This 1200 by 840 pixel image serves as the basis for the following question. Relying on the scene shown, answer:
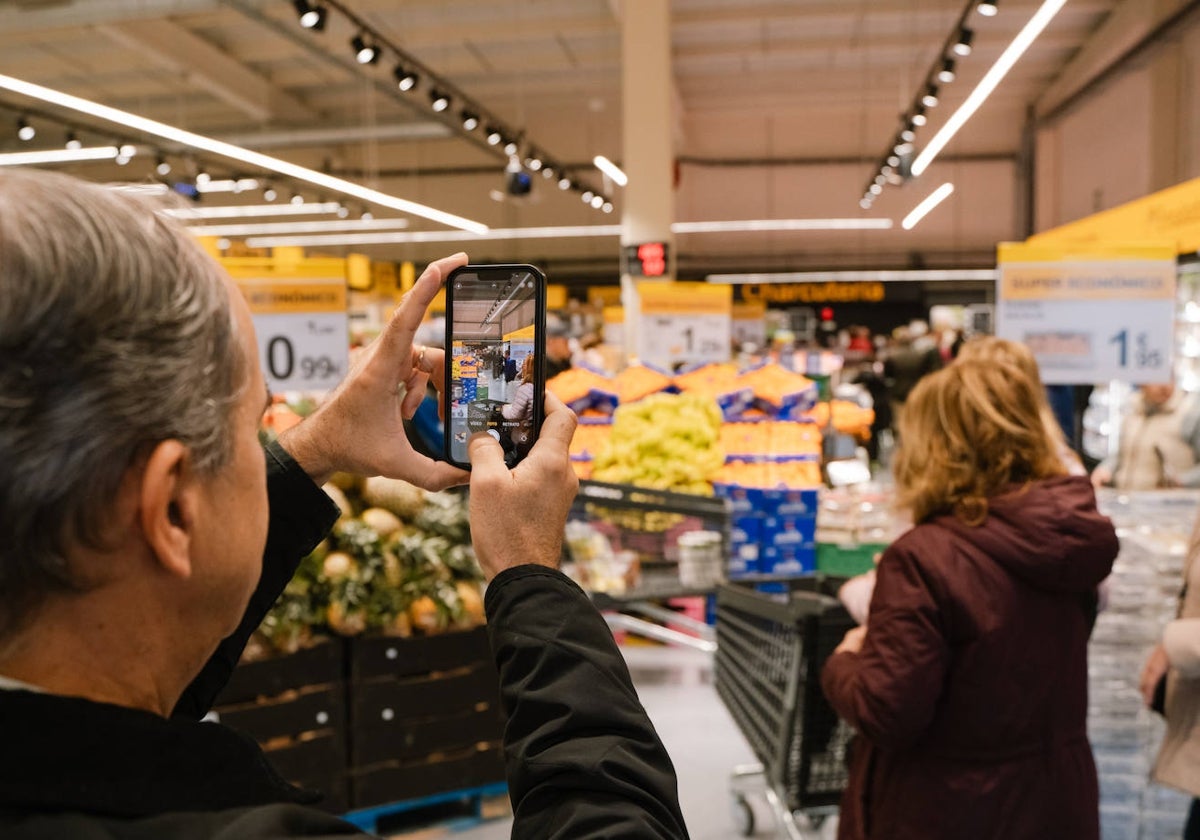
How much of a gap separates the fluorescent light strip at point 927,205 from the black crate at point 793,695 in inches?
524

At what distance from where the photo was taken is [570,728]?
87 centimetres

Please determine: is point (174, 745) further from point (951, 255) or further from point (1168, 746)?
point (951, 255)

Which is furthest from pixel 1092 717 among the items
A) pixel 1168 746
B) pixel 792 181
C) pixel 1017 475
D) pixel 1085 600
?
pixel 792 181

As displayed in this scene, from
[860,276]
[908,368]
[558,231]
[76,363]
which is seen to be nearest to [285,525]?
[76,363]

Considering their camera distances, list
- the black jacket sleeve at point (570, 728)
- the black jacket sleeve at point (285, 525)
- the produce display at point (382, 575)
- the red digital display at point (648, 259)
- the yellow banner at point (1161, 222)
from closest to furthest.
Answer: the black jacket sleeve at point (570, 728) → the black jacket sleeve at point (285, 525) → the produce display at point (382, 575) → the yellow banner at point (1161, 222) → the red digital display at point (648, 259)

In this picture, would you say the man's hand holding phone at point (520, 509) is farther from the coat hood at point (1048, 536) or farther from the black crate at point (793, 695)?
the black crate at point (793, 695)

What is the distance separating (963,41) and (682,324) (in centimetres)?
380

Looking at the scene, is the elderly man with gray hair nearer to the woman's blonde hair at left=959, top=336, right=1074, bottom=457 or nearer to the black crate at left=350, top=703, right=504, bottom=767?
the woman's blonde hair at left=959, top=336, right=1074, bottom=457

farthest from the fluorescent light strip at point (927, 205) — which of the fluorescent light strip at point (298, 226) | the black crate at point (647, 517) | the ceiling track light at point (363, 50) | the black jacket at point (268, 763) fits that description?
the black jacket at point (268, 763)

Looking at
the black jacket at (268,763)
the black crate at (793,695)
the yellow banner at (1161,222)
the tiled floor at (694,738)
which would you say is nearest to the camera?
the black jacket at (268,763)

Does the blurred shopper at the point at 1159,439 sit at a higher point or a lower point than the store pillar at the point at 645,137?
lower

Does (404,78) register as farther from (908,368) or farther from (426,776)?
(426,776)

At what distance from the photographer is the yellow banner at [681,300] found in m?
7.78

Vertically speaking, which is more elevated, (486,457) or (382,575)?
(486,457)
